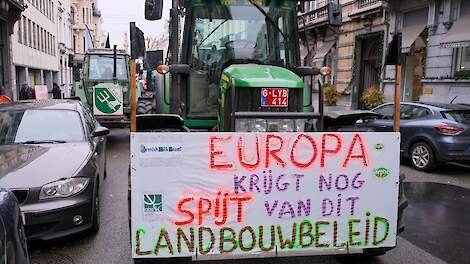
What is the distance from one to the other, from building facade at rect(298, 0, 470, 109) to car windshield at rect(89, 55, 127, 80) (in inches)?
249

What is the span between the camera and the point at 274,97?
17.3ft

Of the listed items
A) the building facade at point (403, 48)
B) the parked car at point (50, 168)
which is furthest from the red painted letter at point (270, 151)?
the building facade at point (403, 48)

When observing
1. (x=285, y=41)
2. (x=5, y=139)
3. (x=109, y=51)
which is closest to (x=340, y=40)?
(x=109, y=51)

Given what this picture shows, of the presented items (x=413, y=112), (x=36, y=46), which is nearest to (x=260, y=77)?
(x=413, y=112)

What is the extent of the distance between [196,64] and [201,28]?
51cm

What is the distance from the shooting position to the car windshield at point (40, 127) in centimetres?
598

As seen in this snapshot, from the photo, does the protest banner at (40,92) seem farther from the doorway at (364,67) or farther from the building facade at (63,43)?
the building facade at (63,43)

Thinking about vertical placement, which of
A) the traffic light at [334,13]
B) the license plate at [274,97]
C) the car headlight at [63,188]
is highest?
the traffic light at [334,13]

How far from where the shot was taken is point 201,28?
6227mm

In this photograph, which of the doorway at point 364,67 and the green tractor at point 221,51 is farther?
the doorway at point 364,67

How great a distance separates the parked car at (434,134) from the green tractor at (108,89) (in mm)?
6698

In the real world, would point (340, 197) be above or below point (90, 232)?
above

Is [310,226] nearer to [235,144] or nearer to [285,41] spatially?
[235,144]

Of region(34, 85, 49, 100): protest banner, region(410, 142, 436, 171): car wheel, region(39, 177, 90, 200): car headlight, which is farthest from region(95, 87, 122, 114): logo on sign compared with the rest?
region(34, 85, 49, 100): protest banner
